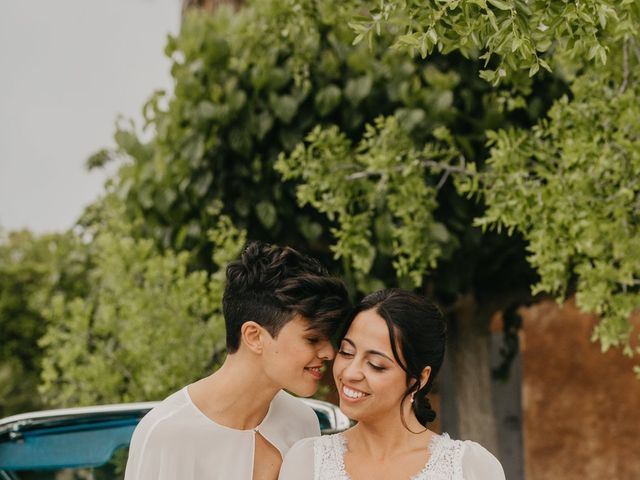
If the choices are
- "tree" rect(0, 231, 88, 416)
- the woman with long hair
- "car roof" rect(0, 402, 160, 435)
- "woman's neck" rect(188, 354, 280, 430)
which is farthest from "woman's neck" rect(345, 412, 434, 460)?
Result: "tree" rect(0, 231, 88, 416)

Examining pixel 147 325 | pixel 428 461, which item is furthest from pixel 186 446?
pixel 147 325

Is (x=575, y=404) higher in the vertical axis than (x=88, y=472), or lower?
higher

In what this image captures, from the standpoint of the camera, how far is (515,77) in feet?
16.1

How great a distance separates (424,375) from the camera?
2691 mm

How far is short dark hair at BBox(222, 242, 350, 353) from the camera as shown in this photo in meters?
2.72

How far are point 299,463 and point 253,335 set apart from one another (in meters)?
0.39

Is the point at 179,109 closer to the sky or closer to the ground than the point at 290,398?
closer to the sky

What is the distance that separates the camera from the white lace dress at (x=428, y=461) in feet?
8.30

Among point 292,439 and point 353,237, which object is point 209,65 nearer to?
point 353,237

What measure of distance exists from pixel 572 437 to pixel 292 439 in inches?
242

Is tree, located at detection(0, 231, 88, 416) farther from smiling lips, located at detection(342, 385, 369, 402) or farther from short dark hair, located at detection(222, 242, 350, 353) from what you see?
smiling lips, located at detection(342, 385, 369, 402)

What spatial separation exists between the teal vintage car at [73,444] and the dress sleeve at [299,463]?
1178 mm

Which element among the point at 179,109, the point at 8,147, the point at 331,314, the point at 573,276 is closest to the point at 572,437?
the point at 573,276

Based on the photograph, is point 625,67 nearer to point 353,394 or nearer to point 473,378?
point 353,394
